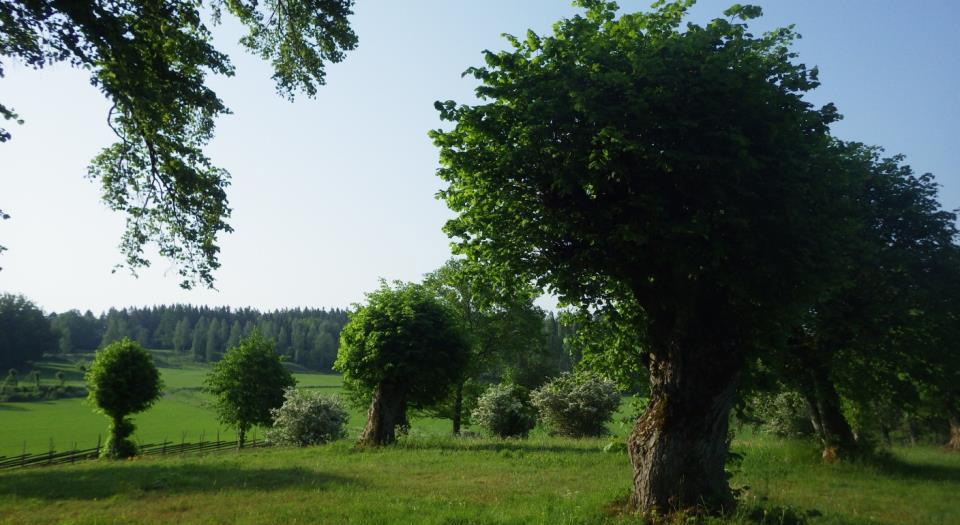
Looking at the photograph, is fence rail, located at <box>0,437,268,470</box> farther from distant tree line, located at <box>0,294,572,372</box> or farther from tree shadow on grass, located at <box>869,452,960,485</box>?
distant tree line, located at <box>0,294,572,372</box>

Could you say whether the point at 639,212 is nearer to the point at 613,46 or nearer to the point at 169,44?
the point at 613,46

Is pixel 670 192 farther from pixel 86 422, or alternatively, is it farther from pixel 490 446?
pixel 86 422

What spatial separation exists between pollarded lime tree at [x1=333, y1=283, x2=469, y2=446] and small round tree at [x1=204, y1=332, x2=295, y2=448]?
22.6 meters

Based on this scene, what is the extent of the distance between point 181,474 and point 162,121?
10432mm

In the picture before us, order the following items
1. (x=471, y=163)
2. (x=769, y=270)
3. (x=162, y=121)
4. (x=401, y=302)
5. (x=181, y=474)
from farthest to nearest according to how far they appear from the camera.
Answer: (x=401, y=302)
(x=181, y=474)
(x=162, y=121)
(x=471, y=163)
(x=769, y=270)

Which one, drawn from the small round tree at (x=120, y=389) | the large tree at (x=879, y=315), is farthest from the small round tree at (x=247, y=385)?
the large tree at (x=879, y=315)

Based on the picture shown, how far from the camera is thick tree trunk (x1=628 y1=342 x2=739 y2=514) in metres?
9.90

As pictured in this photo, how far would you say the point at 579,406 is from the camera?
36.6 meters

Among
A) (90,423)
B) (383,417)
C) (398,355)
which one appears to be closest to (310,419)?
(383,417)

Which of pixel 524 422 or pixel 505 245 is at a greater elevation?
pixel 505 245

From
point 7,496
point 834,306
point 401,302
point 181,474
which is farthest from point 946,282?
point 7,496

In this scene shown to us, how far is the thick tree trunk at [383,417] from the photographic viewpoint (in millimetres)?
25047

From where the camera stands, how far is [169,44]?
11.6m

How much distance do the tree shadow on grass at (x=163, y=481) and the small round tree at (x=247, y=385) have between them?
93.9 feet
